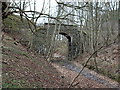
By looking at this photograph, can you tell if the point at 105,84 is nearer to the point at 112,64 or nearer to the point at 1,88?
the point at 112,64

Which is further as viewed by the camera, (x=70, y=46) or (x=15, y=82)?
(x=70, y=46)

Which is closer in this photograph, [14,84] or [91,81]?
[14,84]

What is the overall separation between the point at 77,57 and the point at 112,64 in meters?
8.68

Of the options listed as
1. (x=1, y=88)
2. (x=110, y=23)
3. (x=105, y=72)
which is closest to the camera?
(x=1, y=88)

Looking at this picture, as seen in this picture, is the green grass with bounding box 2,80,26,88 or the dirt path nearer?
the green grass with bounding box 2,80,26,88

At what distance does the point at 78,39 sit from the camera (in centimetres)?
2498

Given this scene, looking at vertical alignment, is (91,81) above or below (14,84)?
below

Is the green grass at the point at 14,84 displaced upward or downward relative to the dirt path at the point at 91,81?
upward

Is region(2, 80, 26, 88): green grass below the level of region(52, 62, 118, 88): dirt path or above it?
above

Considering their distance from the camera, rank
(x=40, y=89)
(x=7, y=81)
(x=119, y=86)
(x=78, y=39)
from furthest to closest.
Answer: (x=78, y=39), (x=119, y=86), (x=40, y=89), (x=7, y=81)

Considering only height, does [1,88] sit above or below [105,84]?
above

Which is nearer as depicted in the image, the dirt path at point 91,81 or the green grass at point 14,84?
the green grass at point 14,84

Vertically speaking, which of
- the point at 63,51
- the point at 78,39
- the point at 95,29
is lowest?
the point at 63,51

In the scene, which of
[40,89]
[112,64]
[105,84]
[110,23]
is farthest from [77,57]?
[40,89]
